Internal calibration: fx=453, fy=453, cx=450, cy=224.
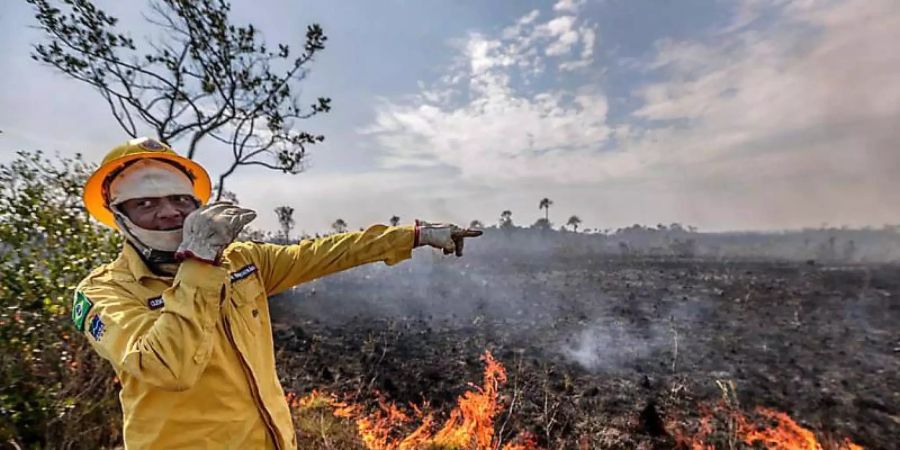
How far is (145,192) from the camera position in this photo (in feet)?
6.69

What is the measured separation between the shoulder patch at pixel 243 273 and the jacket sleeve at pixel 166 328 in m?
0.36

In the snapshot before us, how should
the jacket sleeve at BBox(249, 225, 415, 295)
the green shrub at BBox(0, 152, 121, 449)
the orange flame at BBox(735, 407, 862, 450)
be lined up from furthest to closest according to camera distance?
the orange flame at BBox(735, 407, 862, 450), the green shrub at BBox(0, 152, 121, 449), the jacket sleeve at BBox(249, 225, 415, 295)

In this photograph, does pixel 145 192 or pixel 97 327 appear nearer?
pixel 97 327

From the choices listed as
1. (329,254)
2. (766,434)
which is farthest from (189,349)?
(766,434)

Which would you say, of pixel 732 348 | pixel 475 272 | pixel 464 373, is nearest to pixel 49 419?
pixel 464 373

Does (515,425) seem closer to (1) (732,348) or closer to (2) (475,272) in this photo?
A: (1) (732,348)

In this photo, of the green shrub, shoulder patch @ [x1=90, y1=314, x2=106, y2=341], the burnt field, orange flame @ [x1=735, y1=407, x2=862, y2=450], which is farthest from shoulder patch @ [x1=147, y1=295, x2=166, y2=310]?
orange flame @ [x1=735, y1=407, x2=862, y2=450]

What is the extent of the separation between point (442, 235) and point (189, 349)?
57.3 inches

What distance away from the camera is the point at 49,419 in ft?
13.6

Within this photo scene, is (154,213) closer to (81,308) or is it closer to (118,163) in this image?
(118,163)

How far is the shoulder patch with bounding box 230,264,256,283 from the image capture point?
2.18m

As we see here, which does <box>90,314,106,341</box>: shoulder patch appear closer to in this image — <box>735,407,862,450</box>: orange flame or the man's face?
the man's face

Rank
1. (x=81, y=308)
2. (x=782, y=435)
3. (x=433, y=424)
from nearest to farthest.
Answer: (x=81, y=308)
(x=782, y=435)
(x=433, y=424)

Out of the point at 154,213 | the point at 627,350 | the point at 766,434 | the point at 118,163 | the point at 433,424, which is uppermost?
the point at 118,163
